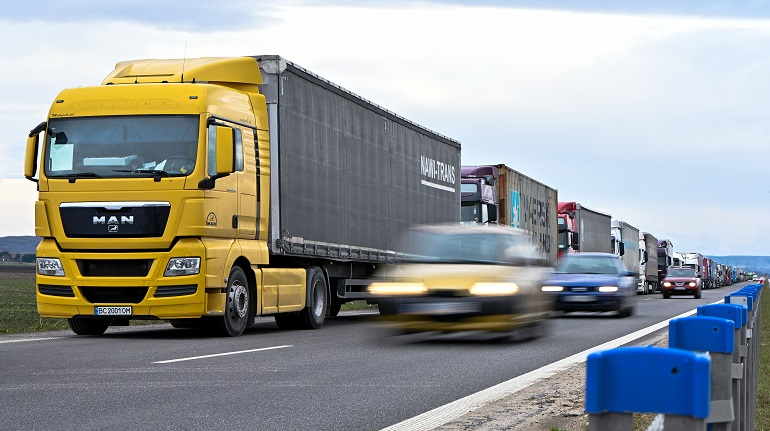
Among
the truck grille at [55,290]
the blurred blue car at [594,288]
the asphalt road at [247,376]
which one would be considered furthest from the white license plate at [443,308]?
the blurred blue car at [594,288]

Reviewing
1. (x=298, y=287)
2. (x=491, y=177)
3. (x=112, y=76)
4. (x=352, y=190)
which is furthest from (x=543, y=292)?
(x=491, y=177)

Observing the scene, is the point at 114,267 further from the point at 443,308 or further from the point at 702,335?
the point at 702,335

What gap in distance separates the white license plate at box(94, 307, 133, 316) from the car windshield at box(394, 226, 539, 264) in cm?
375

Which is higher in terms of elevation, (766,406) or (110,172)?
(110,172)

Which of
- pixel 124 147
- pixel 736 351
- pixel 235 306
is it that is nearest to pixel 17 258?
pixel 235 306

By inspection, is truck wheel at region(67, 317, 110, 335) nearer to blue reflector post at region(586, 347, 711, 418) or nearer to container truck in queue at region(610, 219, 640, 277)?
blue reflector post at region(586, 347, 711, 418)

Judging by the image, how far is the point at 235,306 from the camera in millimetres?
16219

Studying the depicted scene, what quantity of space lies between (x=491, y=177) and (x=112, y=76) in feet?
51.5

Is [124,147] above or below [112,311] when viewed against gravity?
above

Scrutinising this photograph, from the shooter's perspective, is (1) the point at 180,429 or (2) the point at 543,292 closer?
(1) the point at 180,429

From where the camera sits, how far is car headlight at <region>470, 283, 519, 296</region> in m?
14.6

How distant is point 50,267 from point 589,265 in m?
13.4

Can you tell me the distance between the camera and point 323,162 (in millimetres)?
19234

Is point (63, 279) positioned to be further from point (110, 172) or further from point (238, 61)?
point (238, 61)
